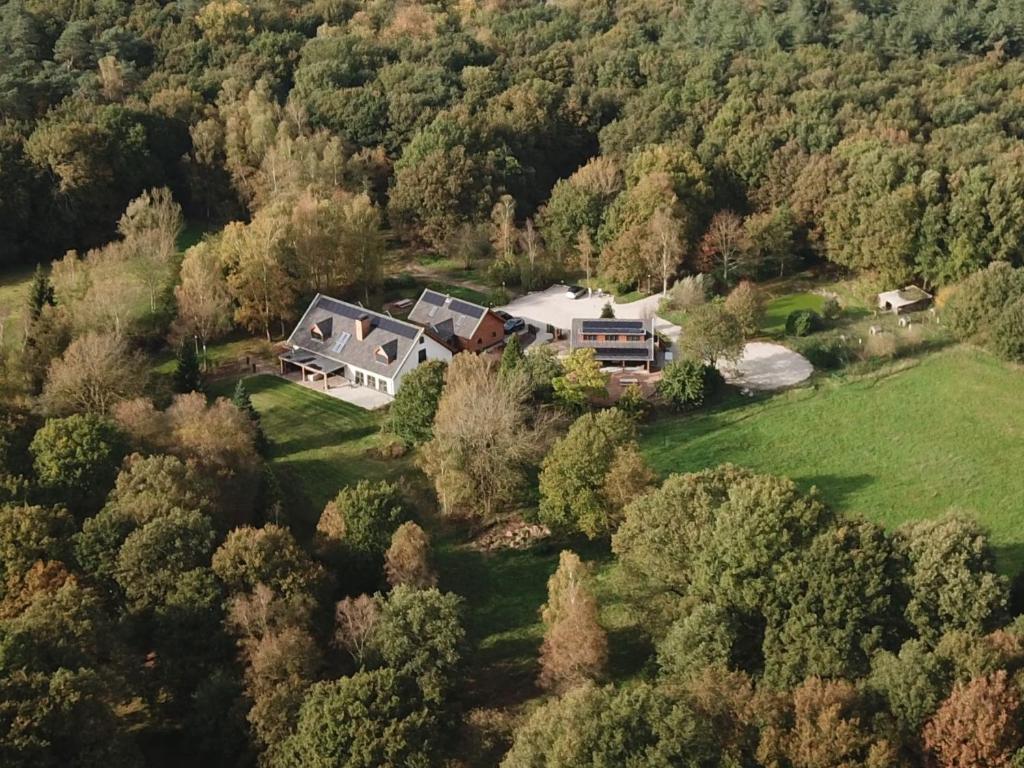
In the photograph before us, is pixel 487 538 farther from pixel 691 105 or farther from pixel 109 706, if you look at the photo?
pixel 691 105

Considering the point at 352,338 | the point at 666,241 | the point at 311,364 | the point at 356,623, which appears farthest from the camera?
the point at 666,241

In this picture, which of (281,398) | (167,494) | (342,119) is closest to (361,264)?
(281,398)

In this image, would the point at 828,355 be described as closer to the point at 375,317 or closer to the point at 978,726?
the point at 375,317

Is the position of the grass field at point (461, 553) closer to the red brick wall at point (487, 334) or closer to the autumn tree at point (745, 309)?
the red brick wall at point (487, 334)

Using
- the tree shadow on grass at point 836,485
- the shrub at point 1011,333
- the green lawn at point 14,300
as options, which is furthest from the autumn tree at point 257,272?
the shrub at point 1011,333

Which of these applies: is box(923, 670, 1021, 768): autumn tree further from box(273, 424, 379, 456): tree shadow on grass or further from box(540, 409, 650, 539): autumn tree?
box(273, 424, 379, 456): tree shadow on grass

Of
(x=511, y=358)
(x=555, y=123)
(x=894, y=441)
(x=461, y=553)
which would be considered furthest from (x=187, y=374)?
(x=555, y=123)
